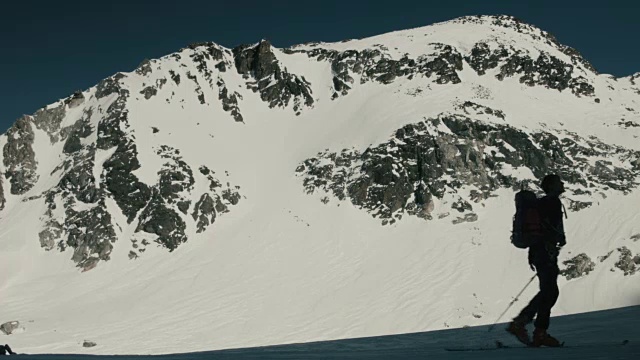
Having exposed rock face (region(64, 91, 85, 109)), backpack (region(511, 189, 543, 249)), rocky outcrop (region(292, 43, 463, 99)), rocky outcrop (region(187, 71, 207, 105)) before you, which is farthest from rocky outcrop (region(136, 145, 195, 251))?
backpack (region(511, 189, 543, 249))

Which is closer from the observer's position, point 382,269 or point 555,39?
point 382,269

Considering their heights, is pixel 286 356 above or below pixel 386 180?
below

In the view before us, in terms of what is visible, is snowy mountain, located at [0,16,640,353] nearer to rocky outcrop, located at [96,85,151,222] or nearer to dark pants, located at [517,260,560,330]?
rocky outcrop, located at [96,85,151,222]

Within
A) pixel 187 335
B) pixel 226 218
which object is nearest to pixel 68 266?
pixel 226 218

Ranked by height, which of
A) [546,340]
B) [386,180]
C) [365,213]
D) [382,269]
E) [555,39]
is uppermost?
[555,39]

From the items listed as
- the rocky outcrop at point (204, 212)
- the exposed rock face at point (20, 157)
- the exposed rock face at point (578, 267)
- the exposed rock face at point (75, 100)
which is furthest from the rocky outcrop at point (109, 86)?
the exposed rock face at point (578, 267)

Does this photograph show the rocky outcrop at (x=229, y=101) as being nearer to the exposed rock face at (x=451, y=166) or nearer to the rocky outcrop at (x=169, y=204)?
the rocky outcrop at (x=169, y=204)

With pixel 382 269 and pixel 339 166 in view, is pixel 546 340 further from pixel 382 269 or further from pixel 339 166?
pixel 339 166
